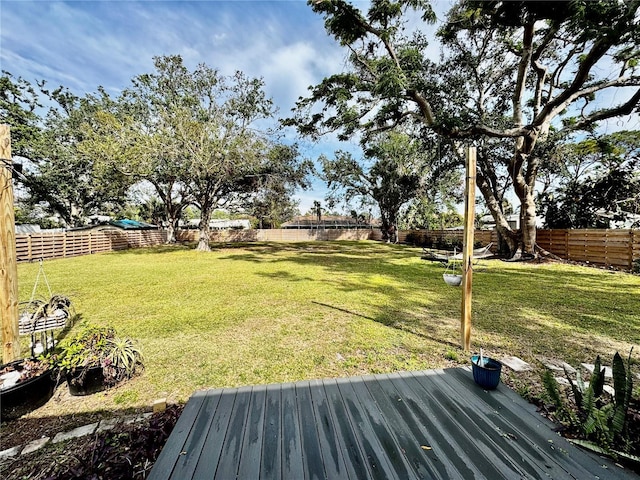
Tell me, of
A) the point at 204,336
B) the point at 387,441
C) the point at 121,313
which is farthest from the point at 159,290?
the point at 387,441

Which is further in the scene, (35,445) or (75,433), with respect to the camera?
(75,433)

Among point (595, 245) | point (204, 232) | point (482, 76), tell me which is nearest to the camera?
point (595, 245)

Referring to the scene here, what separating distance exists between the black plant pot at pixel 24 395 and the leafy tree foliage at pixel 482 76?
26.9ft

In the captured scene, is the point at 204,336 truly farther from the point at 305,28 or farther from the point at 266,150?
the point at 266,150

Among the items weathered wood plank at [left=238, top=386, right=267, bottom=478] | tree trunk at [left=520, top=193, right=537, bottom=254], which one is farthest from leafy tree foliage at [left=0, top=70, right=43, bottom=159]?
tree trunk at [left=520, top=193, right=537, bottom=254]

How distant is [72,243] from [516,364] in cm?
1645

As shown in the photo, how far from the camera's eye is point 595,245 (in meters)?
8.49

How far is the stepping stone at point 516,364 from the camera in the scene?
254 centimetres

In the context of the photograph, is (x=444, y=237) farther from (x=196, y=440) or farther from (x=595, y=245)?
(x=196, y=440)

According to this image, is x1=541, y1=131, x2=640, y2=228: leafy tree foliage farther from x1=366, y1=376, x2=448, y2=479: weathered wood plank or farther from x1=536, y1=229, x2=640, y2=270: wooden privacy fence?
x1=366, y1=376, x2=448, y2=479: weathered wood plank

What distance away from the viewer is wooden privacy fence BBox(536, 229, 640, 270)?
24.6 ft

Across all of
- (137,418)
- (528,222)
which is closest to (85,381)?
(137,418)

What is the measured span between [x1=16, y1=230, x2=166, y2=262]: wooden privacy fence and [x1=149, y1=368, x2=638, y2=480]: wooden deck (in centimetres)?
1059

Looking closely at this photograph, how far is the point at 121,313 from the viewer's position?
4367mm
